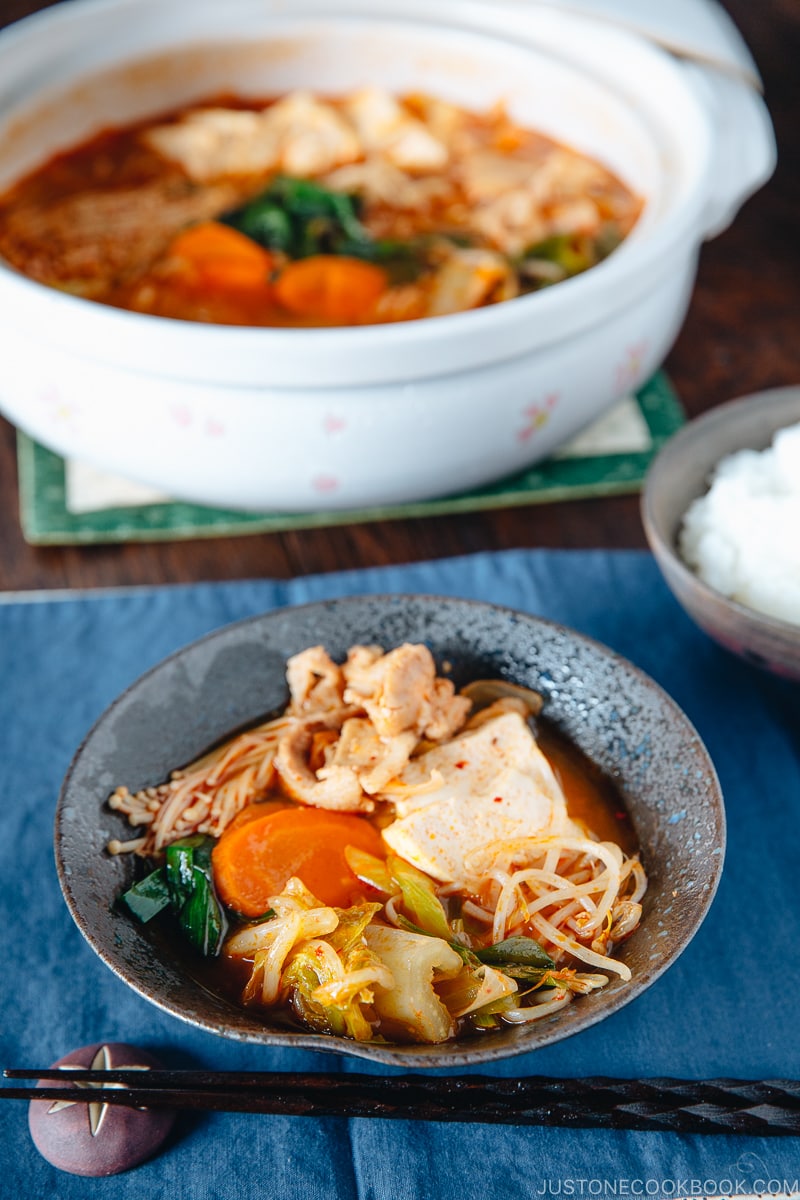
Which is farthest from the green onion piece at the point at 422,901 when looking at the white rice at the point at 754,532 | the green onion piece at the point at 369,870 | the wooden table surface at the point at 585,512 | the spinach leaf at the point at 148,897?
the wooden table surface at the point at 585,512

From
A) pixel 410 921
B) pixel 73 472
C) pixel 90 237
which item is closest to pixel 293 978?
pixel 410 921

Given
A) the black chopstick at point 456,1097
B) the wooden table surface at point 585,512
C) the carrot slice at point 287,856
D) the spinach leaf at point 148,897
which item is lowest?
the wooden table surface at point 585,512

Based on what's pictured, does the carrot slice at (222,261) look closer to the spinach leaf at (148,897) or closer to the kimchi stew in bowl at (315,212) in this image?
the kimchi stew in bowl at (315,212)

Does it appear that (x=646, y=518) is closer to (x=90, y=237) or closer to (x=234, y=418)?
(x=234, y=418)

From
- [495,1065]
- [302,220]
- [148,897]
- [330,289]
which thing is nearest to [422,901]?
[495,1065]

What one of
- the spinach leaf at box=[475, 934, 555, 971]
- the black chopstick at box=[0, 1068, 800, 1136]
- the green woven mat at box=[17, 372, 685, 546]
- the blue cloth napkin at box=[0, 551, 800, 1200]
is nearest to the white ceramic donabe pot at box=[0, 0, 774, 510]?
the green woven mat at box=[17, 372, 685, 546]
